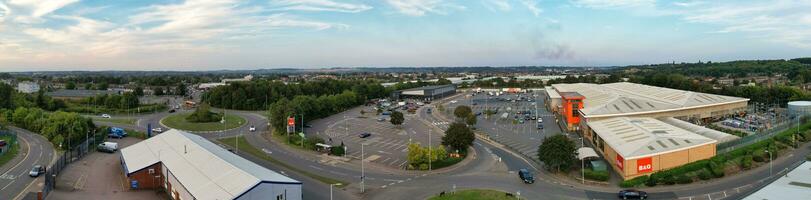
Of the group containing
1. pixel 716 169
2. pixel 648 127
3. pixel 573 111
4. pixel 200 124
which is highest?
pixel 573 111

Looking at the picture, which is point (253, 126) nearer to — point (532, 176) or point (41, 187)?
point (41, 187)

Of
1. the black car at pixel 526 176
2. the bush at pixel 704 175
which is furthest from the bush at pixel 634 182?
the black car at pixel 526 176

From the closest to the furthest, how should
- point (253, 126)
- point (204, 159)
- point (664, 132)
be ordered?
1. point (204, 159)
2. point (664, 132)
3. point (253, 126)

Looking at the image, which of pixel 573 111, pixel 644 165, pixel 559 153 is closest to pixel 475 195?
pixel 559 153

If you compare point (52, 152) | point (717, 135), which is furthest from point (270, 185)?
point (717, 135)

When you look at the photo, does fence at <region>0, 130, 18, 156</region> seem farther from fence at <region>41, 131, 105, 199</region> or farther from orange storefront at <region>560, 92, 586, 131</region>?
orange storefront at <region>560, 92, 586, 131</region>

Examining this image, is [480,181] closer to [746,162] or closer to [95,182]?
[746,162]
